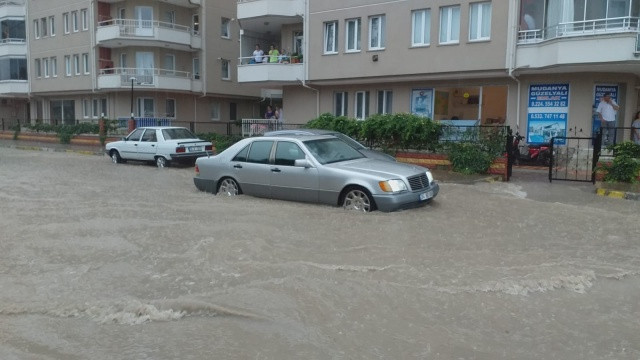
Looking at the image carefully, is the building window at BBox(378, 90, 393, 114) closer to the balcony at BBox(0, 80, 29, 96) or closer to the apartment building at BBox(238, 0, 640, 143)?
the apartment building at BBox(238, 0, 640, 143)

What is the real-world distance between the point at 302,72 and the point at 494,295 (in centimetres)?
2171

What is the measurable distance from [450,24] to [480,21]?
1.22 meters

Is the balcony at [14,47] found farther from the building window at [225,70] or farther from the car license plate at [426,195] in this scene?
the car license plate at [426,195]

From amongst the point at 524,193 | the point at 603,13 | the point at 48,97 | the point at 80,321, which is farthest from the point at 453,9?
the point at 48,97

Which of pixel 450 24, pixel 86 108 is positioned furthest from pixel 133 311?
pixel 86 108

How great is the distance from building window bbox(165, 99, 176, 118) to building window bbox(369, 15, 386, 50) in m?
19.1

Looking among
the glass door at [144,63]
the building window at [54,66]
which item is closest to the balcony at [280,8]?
the glass door at [144,63]

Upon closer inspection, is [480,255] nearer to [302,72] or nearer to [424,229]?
[424,229]

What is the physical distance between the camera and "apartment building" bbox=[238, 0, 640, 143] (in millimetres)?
18266

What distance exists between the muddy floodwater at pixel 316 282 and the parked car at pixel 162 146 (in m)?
9.16

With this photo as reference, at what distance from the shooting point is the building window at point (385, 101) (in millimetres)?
24644

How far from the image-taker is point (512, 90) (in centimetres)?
2108

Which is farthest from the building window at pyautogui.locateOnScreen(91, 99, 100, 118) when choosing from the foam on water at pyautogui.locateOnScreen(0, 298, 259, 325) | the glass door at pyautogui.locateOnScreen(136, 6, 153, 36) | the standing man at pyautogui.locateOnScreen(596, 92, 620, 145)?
A: the foam on water at pyautogui.locateOnScreen(0, 298, 259, 325)

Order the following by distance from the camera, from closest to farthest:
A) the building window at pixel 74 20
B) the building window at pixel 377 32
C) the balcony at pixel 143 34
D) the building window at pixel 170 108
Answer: the building window at pixel 377 32
the balcony at pixel 143 34
the building window at pixel 170 108
the building window at pixel 74 20
